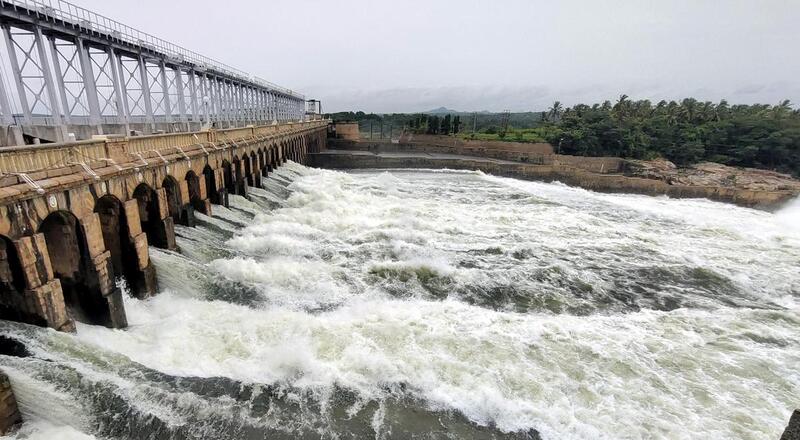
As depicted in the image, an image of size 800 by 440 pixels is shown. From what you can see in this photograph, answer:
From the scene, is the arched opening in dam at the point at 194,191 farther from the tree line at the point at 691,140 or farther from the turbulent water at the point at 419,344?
the tree line at the point at 691,140

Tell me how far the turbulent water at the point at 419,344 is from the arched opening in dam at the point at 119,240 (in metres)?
0.93

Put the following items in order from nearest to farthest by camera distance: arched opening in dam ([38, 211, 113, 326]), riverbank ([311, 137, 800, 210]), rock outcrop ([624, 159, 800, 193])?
arched opening in dam ([38, 211, 113, 326])
riverbank ([311, 137, 800, 210])
rock outcrop ([624, 159, 800, 193])

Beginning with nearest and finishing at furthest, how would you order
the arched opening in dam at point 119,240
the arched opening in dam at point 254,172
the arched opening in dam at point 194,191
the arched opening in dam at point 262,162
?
the arched opening in dam at point 119,240 → the arched opening in dam at point 194,191 → the arched opening in dam at point 254,172 → the arched opening in dam at point 262,162

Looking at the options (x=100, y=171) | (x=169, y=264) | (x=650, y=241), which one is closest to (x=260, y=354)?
(x=169, y=264)

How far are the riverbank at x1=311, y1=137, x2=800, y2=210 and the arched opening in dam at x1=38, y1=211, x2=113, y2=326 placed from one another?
35.1 metres

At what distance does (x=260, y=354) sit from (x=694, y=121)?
7538cm

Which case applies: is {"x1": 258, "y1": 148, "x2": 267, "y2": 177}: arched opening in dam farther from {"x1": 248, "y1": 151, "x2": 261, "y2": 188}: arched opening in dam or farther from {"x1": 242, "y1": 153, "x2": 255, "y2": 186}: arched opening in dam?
{"x1": 242, "y1": 153, "x2": 255, "y2": 186}: arched opening in dam

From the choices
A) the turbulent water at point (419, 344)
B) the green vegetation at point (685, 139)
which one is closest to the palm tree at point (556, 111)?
the green vegetation at point (685, 139)

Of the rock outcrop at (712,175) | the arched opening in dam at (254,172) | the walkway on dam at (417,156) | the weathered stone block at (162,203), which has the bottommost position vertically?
the rock outcrop at (712,175)

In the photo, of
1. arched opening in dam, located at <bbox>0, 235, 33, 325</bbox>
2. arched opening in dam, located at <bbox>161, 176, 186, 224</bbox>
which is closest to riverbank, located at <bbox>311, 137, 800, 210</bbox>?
arched opening in dam, located at <bbox>161, 176, 186, 224</bbox>

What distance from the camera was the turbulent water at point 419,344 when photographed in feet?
22.7

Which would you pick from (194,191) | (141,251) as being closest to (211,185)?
(194,191)

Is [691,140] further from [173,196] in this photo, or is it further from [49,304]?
[49,304]

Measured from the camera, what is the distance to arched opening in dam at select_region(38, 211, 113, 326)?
914 cm
